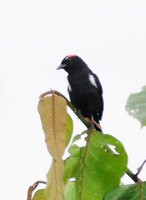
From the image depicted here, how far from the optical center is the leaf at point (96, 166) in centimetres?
150

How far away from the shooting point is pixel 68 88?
393cm

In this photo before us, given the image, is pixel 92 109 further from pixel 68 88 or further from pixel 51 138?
pixel 51 138

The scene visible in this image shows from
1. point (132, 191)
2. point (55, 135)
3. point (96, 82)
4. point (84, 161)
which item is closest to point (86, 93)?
point (96, 82)

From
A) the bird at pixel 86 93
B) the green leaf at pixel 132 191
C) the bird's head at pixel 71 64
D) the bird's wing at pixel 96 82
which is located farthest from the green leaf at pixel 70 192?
the bird's head at pixel 71 64

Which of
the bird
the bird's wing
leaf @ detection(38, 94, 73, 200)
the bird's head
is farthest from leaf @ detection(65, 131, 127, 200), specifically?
the bird's head

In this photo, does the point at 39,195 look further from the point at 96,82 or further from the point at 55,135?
the point at 96,82

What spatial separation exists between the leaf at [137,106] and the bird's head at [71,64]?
3.15 meters

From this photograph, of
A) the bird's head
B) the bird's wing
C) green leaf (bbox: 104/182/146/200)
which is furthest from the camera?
the bird's head

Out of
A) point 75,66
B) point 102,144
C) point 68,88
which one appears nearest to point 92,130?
point 102,144

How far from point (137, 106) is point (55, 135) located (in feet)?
0.74

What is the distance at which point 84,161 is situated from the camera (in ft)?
5.21

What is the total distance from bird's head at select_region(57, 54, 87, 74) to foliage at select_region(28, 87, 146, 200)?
295cm

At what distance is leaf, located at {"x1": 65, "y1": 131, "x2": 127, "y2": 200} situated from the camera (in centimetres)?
150

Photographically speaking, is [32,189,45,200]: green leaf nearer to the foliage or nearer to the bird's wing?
the foliage
